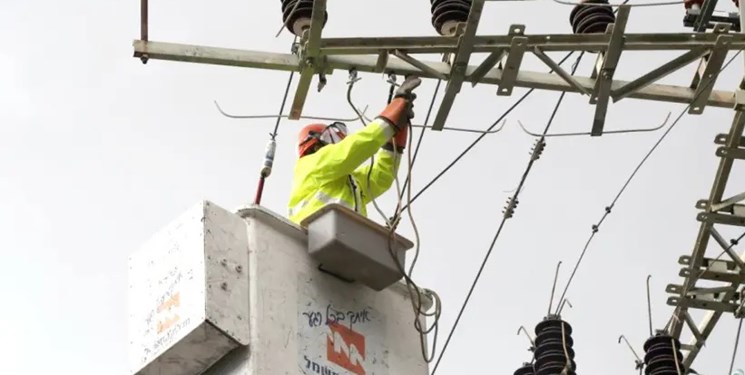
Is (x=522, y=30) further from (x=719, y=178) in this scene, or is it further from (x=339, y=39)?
(x=719, y=178)

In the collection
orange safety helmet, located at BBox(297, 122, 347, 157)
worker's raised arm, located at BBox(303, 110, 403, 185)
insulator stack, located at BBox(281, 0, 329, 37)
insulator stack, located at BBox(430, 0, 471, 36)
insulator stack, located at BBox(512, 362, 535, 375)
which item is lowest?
worker's raised arm, located at BBox(303, 110, 403, 185)

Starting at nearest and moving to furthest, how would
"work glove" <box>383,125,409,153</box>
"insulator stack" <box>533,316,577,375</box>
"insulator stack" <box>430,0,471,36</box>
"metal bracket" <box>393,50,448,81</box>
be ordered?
"metal bracket" <box>393,50,448,81</box>
"work glove" <box>383,125,409,153</box>
"insulator stack" <box>430,0,471,36</box>
"insulator stack" <box>533,316,577,375</box>

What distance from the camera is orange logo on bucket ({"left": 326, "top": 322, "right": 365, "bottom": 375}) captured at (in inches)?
359

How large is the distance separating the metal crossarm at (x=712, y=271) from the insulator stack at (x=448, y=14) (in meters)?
2.60

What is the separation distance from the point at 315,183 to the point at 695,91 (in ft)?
8.75

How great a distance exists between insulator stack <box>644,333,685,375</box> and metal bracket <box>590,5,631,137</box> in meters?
2.44

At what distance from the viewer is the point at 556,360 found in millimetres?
12117

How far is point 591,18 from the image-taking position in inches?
441

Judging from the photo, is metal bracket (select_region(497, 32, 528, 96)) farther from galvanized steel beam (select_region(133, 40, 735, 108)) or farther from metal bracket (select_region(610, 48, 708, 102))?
metal bracket (select_region(610, 48, 708, 102))

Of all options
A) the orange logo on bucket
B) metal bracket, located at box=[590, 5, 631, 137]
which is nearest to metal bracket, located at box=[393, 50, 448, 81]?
metal bracket, located at box=[590, 5, 631, 137]

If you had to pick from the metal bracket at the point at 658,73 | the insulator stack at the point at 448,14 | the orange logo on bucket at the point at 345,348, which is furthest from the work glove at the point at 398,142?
the orange logo on bucket at the point at 345,348

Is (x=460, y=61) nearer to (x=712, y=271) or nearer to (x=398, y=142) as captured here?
(x=398, y=142)

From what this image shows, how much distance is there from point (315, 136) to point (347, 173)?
75 centimetres

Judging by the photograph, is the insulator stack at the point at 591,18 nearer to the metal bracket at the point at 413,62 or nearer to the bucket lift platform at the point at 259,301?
the metal bracket at the point at 413,62
